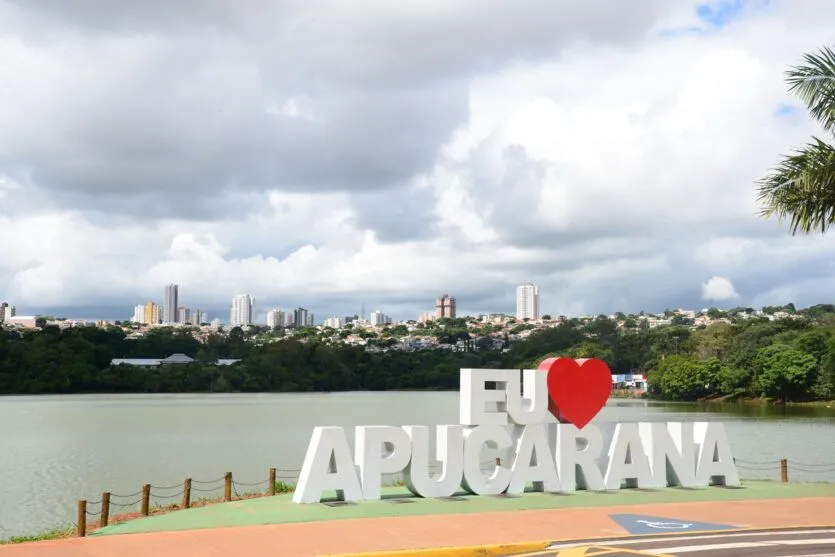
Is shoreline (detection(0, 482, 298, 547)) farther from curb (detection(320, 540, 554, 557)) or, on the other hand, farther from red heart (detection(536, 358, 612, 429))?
red heart (detection(536, 358, 612, 429))

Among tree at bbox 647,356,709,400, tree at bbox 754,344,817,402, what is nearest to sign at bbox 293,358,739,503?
tree at bbox 754,344,817,402

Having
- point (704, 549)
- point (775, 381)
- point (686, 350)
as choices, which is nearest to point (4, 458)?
point (704, 549)

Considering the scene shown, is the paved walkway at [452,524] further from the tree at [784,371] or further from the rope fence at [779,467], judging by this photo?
the tree at [784,371]

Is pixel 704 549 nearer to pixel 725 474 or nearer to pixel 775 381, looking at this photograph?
pixel 725 474

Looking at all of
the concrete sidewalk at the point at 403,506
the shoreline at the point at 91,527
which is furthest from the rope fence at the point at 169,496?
the concrete sidewalk at the point at 403,506

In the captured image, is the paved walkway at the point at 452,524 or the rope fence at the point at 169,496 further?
the rope fence at the point at 169,496
